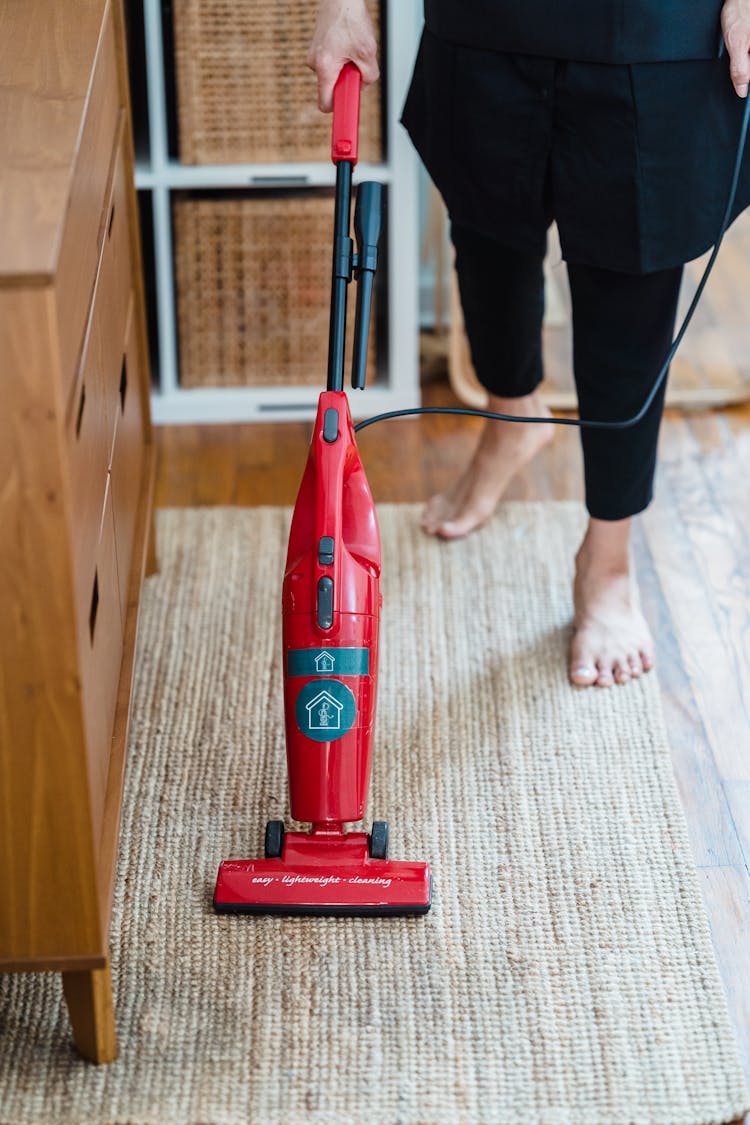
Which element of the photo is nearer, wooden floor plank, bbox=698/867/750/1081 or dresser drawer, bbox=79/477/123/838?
dresser drawer, bbox=79/477/123/838

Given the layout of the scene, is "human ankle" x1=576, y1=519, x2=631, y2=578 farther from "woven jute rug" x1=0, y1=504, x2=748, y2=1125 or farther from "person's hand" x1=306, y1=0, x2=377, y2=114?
"person's hand" x1=306, y1=0, x2=377, y2=114

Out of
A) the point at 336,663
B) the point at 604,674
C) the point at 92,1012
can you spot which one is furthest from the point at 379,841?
the point at 604,674

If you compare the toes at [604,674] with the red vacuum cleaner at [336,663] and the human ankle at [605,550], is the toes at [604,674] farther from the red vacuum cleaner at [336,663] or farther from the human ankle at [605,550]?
the red vacuum cleaner at [336,663]

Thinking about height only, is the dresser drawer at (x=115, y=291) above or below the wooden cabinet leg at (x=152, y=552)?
above

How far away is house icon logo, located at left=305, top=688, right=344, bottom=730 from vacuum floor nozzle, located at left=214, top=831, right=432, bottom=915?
0.44 feet

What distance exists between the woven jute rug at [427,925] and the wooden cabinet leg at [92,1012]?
0.07 ft

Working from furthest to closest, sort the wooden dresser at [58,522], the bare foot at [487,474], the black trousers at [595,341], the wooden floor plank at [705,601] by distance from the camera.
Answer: the bare foot at [487,474]
the wooden floor plank at [705,601]
the black trousers at [595,341]
the wooden dresser at [58,522]

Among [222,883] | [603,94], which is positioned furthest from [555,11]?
[222,883]

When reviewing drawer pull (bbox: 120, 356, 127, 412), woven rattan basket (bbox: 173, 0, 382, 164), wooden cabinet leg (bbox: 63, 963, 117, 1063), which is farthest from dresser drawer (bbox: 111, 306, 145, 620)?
woven rattan basket (bbox: 173, 0, 382, 164)

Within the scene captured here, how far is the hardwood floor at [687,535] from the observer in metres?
1.39

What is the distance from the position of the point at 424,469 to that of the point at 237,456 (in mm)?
303

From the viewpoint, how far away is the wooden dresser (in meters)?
0.90

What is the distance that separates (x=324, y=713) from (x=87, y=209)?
19.5 inches

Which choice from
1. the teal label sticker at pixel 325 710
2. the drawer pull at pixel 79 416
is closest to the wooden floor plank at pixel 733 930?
the teal label sticker at pixel 325 710
